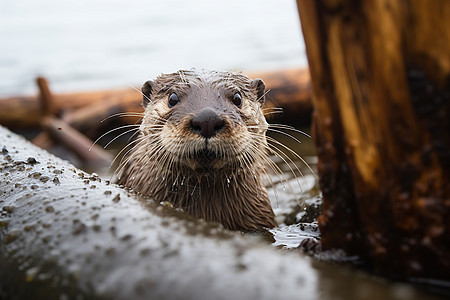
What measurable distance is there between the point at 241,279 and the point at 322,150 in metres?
0.59

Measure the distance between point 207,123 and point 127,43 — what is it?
16846 mm

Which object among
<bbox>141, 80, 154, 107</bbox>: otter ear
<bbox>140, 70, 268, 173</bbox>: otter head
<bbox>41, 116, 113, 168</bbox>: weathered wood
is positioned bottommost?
<bbox>41, 116, 113, 168</bbox>: weathered wood

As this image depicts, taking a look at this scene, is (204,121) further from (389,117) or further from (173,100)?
(389,117)

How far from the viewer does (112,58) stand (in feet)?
54.4

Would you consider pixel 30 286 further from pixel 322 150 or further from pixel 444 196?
pixel 444 196

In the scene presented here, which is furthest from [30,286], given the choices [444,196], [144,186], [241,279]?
[144,186]

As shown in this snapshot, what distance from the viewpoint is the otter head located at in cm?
268

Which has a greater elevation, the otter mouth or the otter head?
the otter head

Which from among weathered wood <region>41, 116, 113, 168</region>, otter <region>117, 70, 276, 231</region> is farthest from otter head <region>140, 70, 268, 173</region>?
weathered wood <region>41, 116, 113, 168</region>

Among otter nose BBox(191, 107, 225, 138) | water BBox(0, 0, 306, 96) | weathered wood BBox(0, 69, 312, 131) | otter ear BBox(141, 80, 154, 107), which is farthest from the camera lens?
water BBox(0, 0, 306, 96)

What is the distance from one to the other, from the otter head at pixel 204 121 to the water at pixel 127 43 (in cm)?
742

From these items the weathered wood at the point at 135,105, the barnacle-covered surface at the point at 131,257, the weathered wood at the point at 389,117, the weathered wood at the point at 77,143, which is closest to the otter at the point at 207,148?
the barnacle-covered surface at the point at 131,257

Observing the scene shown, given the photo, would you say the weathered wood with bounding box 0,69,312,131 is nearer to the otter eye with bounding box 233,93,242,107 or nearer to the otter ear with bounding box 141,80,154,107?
the otter ear with bounding box 141,80,154,107

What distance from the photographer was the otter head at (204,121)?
2.68 metres
